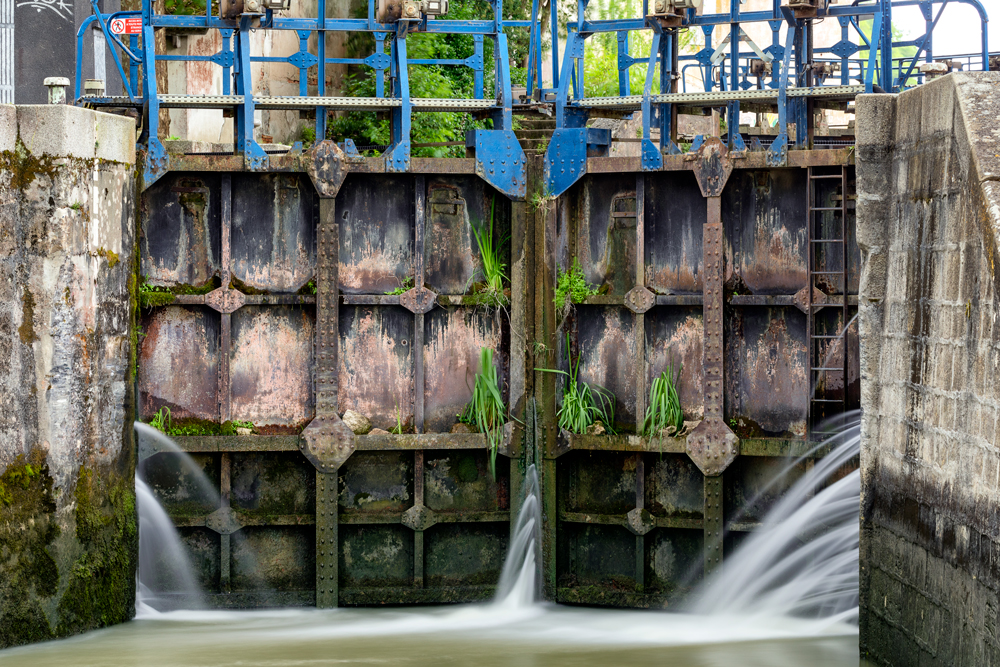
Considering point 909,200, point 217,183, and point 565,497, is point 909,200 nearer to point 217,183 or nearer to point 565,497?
point 565,497

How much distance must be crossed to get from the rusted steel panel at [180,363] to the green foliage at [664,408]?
3336 millimetres

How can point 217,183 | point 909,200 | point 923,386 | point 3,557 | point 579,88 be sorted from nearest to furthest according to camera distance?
point 923,386, point 909,200, point 3,557, point 217,183, point 579,88

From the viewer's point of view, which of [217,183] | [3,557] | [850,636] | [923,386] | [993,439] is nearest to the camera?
[993,439]

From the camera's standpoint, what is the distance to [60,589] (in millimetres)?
7395

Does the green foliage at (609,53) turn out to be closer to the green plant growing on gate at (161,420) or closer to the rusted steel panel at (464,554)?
the rusted steel panel at (464,554)

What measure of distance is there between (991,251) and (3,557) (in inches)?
243

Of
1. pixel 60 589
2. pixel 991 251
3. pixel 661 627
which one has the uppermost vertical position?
pixel 991 251

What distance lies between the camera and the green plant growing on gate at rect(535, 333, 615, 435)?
28.4 feet

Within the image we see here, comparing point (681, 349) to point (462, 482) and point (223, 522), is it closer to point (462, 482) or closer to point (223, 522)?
point (462, 482)

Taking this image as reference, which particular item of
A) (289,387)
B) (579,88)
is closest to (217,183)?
(289,387)

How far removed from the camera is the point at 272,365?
8602 mm

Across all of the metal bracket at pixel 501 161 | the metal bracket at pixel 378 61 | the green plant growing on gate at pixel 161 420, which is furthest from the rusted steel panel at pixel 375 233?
the green plant growing on gate at pixel 161 420

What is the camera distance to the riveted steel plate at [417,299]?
8.55 metres

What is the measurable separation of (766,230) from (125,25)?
5700mm
